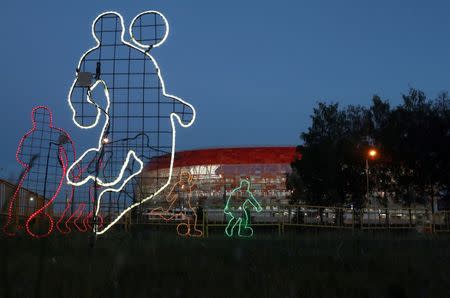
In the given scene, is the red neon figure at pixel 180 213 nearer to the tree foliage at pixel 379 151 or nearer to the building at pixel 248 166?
the tree foliage at pixel 379 151

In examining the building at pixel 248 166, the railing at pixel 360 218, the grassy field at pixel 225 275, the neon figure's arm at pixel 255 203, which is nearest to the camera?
the grassy field at pixel 225 275

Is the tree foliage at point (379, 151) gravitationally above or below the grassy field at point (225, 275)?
above

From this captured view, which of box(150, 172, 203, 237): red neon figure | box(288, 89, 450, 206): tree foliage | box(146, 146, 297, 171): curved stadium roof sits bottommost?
box(150, 172, 203, 237): red neon figure

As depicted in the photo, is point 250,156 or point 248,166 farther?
point 250,156

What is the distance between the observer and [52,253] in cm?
627

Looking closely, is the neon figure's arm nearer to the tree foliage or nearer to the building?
the tree foliage

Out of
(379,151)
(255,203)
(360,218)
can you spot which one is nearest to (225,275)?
(255,203)

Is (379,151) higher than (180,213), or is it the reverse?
(379,151)

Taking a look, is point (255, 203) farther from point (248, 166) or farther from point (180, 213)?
point (248, 166)

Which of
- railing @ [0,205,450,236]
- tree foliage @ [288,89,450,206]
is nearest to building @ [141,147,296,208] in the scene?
tree foliage @ [288,89,450,206]

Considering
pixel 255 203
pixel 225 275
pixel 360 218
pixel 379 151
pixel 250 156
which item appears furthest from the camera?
pixel 250 156

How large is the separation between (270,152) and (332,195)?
1723 inches

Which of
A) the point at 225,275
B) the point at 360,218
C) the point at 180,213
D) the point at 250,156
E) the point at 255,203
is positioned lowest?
the point at 225,275

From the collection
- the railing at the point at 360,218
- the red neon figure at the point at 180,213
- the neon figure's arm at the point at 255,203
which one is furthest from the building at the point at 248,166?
the red neon figure at the point at 180,213
